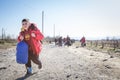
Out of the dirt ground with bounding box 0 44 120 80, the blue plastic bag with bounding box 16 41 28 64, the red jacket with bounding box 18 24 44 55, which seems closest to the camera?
the dirt ground with bounding box 0 44 120 80

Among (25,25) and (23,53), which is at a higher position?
(25,25)

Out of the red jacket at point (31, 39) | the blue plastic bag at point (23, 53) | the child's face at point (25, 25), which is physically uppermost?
the child's face at point (25, 25)

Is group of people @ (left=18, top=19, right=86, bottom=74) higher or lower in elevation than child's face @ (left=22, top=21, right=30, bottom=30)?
lower

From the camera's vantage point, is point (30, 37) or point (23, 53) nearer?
point (23, 53)

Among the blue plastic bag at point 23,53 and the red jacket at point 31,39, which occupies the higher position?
the red jacket at point 31,39

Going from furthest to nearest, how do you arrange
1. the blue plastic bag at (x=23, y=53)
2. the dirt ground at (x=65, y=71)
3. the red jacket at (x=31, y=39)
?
the red jacket at (x=31, y=39)
the blue plastic bag at (x=23, y=53)
the dirt ground at (x=65, y=71)

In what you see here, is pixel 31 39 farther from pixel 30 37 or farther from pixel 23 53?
pixel 23 53

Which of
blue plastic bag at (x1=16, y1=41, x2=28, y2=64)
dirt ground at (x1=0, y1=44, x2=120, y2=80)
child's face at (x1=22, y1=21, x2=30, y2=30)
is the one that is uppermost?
child's face at (x1=22, y1=21, x2=30, y2=30)

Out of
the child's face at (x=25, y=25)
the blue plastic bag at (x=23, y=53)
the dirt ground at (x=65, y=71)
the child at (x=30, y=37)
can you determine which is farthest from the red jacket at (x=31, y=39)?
the dirt ground at (x=65, y=71)

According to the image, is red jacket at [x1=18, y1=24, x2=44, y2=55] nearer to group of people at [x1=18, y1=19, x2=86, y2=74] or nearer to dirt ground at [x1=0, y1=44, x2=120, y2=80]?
group of people at [x1=18, y1=19, x2=86, y2=74]

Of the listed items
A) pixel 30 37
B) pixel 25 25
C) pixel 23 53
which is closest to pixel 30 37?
pixel 30 37

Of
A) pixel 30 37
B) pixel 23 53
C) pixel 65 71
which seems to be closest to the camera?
pixel 23 53

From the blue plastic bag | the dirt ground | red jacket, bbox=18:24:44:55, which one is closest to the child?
red jacket, bbox=18:24:44:55

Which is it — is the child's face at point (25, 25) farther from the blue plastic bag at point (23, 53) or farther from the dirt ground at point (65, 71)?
the dirt ground at point (65, 71)
